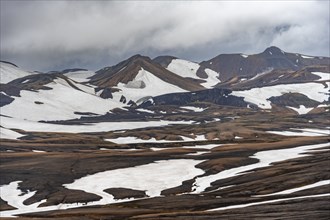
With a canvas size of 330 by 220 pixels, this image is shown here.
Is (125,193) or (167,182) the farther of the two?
(167,182)

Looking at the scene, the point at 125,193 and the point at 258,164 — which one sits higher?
the point at 258,164

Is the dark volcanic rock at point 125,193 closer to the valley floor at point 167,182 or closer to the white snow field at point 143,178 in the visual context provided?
the valley floor at point 167,182

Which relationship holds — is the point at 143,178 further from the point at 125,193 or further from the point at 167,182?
the point at 125,193

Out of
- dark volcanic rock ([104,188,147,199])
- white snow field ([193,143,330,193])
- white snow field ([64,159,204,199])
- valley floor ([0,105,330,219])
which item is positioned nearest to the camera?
valley floor ([0,105,330,219])

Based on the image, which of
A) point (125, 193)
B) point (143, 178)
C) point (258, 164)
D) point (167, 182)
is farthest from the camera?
point (258, 164)

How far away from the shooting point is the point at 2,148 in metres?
183

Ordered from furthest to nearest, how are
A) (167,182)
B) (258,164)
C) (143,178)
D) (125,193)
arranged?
(258,164)
(143,178)
(167,182)
(125,193)

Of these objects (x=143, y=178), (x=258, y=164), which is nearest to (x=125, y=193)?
(x=143, y=178)

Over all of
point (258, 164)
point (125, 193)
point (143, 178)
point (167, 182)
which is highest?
point (258, 164)

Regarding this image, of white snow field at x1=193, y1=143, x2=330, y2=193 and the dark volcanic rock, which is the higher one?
white snow field at x1=193, y1=143, x2=330, y2=193

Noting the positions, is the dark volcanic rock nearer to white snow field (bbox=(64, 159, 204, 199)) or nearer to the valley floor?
the valley floor

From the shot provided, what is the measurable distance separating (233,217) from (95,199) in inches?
2003

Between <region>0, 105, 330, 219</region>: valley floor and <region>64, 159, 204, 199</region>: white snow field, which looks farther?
<region>64, 159, 204, 199</region>: white snow field

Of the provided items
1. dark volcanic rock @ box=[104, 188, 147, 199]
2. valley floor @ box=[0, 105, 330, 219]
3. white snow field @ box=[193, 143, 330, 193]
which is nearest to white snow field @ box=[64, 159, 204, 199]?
valley floor @ box=[0, 105, 330, 219]
